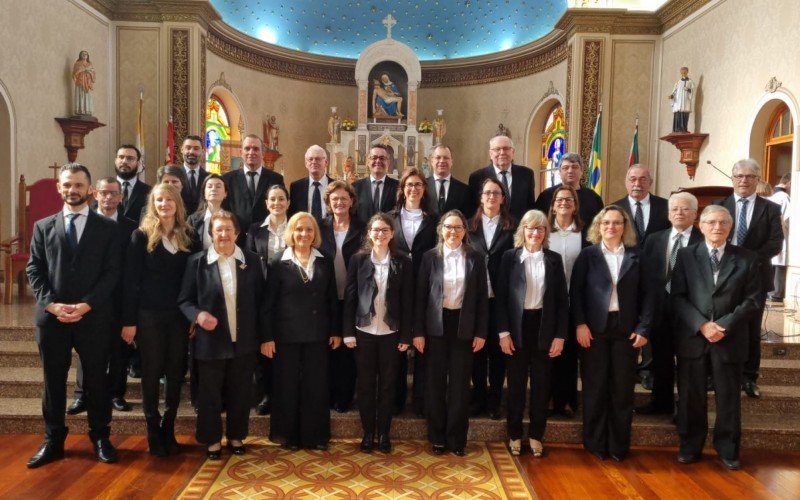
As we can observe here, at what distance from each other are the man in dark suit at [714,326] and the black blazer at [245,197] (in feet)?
9.09

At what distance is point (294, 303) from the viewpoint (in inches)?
136

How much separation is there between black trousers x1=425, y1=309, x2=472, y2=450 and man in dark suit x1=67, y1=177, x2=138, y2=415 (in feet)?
6.03

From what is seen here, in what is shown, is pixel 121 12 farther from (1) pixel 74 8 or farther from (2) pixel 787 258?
(2) pixel 787 258

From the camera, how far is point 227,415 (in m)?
3.49

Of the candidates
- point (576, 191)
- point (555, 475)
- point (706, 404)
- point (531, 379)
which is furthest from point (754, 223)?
point (555, 475)

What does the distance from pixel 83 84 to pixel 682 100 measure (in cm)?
782

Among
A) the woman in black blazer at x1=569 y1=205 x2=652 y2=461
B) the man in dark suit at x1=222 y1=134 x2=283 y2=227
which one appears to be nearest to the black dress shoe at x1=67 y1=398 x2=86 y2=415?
the man in dark suit at x1=222 y1=134 x2=283 y2=227

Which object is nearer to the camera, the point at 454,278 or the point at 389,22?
the point at 454,278

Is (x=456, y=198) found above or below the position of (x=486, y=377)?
above

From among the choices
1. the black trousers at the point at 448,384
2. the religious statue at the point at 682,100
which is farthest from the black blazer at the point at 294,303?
the religious statue at the point at 682,100

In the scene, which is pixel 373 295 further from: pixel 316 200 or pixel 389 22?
pixel 389 22

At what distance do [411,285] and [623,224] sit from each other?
1.26 metres

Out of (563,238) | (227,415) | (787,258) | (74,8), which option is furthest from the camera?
(74,8)

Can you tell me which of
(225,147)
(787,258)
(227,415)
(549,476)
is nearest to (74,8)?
(225,147)
